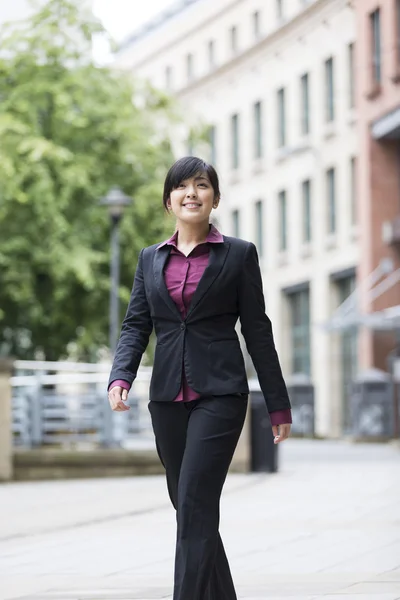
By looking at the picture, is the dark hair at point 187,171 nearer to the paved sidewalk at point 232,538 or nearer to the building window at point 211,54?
the paved sidewalk at point 232,538

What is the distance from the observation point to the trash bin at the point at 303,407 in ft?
137

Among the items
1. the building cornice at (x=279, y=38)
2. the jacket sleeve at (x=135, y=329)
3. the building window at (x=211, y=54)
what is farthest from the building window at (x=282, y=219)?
the jacket sleeve at (x=135, y=329)

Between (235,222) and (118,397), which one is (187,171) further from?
(235,222)

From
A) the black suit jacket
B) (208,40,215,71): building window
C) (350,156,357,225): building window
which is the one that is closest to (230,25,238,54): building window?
(208,40,215,71): building window

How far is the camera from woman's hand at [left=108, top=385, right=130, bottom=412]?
6.16m

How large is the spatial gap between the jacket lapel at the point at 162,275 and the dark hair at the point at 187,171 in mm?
235

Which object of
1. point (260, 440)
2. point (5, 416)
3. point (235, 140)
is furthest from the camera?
point (235, 140)

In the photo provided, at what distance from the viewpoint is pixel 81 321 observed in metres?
32.7

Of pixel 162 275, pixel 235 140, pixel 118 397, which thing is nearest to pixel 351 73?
pixel 235 140

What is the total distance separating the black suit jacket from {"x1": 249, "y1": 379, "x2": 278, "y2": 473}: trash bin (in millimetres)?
14862

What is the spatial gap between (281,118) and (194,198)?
4390cm

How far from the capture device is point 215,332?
614 cm

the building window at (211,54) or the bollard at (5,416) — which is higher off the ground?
the building window at (211,54)

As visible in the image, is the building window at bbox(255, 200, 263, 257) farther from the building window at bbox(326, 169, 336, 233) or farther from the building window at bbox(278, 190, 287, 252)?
the building window at bbox(326, 169, 336, 233)
